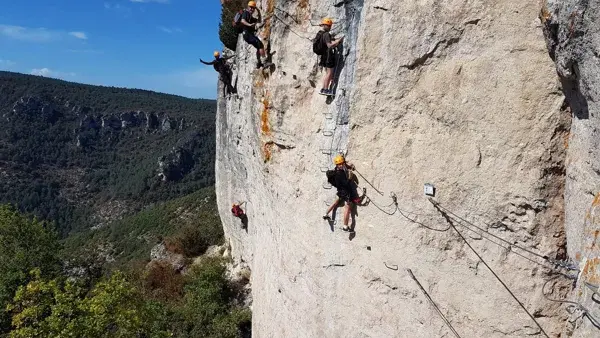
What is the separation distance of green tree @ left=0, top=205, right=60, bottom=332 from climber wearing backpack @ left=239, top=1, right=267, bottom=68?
1354 centimetres

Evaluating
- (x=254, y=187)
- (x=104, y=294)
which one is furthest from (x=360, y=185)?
(x=104, y=294)

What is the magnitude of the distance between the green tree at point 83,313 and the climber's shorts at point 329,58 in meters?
7.80

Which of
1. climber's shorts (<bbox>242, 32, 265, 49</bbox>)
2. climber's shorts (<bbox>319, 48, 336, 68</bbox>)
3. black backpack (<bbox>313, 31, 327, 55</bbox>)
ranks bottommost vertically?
climber's shorts (<bbox>319, 48, 336, 68</bbox>)

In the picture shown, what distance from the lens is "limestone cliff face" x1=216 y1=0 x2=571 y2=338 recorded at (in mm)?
6012

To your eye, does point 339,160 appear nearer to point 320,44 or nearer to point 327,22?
point 320,44

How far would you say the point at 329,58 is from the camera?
26.0ft

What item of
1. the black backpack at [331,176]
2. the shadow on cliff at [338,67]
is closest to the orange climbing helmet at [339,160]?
the black backpack at [331,176]

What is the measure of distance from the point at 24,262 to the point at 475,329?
18.5m

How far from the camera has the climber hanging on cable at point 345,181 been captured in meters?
7.64

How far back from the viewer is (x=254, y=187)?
13641 mm

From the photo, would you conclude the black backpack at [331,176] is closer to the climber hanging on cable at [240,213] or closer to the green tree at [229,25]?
the climber hanging on cable at [240,213]

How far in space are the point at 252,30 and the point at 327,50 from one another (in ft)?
10.7

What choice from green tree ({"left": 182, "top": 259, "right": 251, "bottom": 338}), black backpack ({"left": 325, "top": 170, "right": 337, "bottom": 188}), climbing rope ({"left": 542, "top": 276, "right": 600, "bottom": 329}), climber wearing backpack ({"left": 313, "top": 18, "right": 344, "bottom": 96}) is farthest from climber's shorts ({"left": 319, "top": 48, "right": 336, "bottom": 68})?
green tree ({"left": 182, "top": 259, "right": 251, "bottom": 338})

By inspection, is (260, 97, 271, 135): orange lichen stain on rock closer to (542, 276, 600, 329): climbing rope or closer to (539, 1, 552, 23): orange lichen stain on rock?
(539, 1, 552, 23): orange lichen stain on rock
